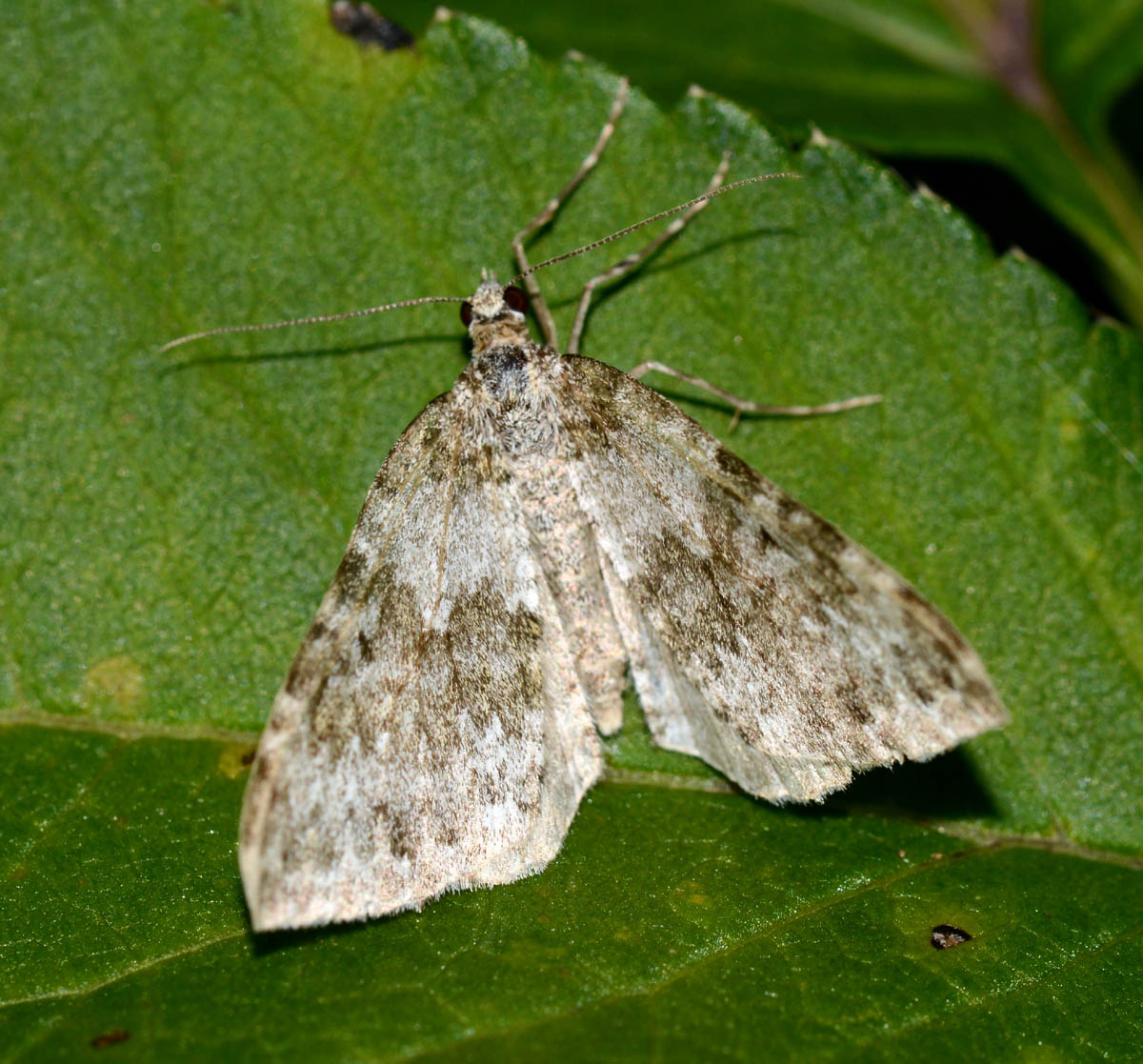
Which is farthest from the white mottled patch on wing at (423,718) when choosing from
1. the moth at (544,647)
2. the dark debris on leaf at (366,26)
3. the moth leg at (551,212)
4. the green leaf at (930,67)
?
the green leaf at (930,67)

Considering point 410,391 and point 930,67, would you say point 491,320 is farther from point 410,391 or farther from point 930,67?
point 930,67

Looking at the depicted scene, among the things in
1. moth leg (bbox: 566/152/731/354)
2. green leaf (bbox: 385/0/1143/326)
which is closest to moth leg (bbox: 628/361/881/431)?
moth leg (bbox: 566/152/731/354)

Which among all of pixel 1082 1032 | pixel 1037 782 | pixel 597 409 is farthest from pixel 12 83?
A: pixel 1082 1032

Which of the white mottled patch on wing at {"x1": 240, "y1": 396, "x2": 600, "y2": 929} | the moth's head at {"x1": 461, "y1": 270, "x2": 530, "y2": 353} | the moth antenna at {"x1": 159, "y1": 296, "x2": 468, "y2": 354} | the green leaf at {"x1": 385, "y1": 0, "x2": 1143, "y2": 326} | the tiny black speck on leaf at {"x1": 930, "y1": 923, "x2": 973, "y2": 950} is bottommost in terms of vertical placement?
the tiny black speck on leaf at {"x1": 930, "y1": 923, "x2": 973, "y2": 950}

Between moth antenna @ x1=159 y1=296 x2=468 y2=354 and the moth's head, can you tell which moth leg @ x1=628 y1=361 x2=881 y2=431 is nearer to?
the moth's head

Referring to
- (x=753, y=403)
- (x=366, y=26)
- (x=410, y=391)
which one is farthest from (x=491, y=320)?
(x=366, y=26)

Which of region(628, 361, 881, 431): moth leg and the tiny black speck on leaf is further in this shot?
region(628, 361, 881, 431): moth leg

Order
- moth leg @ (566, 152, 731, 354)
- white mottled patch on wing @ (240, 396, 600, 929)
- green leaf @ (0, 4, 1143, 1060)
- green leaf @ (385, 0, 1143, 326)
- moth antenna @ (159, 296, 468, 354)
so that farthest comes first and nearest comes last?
green leaf @ (385, 0, 1143, 326), moth leg @ (566, 152, 731, 354), moth antenna @ (159, 296, 468, 354), green leaf @ (0, 4, 1143, 1060), white mottled patch on wing @ (240, 396, 600, 929)
